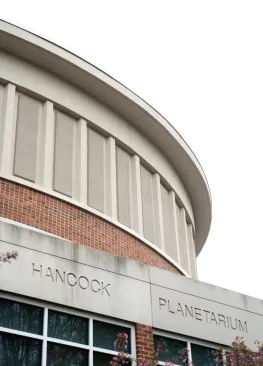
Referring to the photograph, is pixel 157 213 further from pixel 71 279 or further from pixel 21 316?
pixel 21 316

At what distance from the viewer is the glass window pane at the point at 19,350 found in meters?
10.2

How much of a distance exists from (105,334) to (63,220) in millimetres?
4125

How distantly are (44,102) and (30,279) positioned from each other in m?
6.87

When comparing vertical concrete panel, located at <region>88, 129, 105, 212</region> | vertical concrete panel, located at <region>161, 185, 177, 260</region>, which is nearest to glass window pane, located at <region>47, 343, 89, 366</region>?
vertical concrete panel, located at <region>88, 129, 105, 212</region>

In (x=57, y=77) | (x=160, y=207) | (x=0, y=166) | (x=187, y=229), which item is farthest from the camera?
(x=187, y=229)

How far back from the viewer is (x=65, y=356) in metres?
10.9

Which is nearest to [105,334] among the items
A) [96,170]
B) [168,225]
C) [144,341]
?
[144,341]

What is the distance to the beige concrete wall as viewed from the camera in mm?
15555

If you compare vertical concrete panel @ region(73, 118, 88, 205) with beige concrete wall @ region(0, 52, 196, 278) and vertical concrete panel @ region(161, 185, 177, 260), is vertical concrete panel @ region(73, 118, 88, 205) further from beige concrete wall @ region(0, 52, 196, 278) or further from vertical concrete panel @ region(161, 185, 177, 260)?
vertical concrete panel @ region(161, 185, 177, 260)

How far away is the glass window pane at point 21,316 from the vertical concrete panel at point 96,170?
18.1 feet

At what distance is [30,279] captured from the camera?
35.8 ft

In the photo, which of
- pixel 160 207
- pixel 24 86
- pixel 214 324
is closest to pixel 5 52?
pixel 24 86

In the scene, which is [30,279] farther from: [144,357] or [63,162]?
[63,162]

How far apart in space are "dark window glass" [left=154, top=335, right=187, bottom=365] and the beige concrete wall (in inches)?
176
